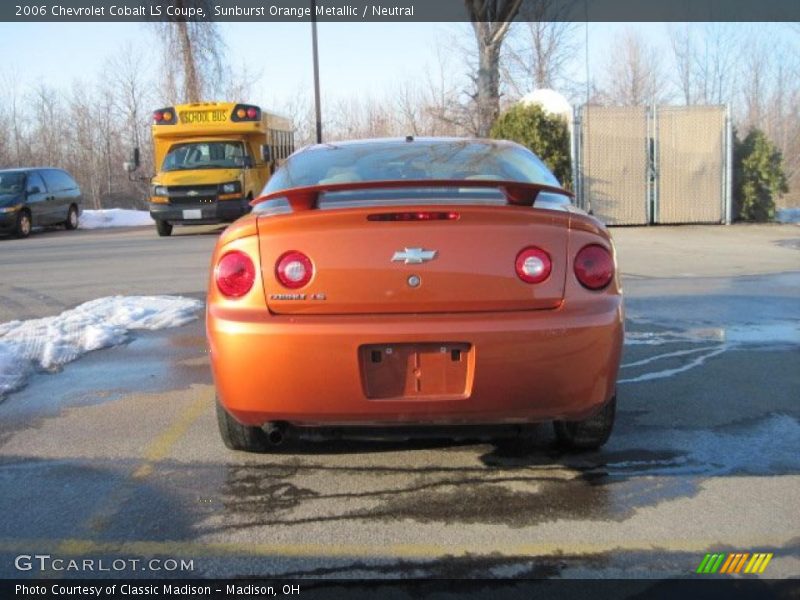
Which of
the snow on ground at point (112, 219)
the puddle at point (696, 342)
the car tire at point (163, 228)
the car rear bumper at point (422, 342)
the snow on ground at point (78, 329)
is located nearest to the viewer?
the car rear bumper at point (422, 342)

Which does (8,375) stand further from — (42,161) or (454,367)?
(42,161)

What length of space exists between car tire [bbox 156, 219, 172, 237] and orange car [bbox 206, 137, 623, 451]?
15.4m

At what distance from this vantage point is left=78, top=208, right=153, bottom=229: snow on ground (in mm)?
23625

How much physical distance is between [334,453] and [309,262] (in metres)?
1.17

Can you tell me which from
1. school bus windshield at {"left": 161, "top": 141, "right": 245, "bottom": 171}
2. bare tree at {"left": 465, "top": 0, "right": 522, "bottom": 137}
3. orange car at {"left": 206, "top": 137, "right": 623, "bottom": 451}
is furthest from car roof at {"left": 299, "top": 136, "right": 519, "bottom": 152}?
bare tree at {"left": 465, "top": 0, "right": 522, "bottom": 137}

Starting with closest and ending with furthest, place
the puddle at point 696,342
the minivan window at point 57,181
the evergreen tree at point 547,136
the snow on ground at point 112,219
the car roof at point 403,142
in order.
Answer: the car roof at point 403,142, the puddle at point 696,342, the evergreen tree at point 547,136, the minivan window at point 57,181, the snow on ground at point 112,219

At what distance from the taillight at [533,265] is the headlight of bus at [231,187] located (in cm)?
1458

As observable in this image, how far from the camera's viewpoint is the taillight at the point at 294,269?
3393 millimetres

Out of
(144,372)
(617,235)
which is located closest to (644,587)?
(144,372)

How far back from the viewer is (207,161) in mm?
17750

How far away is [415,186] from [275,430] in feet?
4.28

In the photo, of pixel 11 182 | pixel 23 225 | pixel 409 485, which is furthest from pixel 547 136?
pixel 409 485

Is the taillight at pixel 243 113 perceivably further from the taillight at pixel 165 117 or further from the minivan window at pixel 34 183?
the minivan window at pixel 34 183
